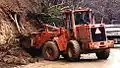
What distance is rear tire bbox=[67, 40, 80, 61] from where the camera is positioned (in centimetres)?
1694

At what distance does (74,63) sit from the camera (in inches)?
652

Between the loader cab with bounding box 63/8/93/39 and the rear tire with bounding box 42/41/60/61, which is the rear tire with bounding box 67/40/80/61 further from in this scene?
the rear tire with bounding box 42/41/60/61

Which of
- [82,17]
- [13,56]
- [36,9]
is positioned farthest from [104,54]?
[36,9]

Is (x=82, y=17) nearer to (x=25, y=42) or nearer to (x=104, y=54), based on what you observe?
(x=104, y=54)

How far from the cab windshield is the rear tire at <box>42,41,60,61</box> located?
1641 mm

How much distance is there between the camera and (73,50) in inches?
670

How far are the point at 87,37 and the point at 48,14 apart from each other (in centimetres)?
648

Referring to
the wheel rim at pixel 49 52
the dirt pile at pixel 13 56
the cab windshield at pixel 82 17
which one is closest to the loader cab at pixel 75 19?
the cab windshield at pixel 82 17

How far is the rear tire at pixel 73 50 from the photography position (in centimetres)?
1694

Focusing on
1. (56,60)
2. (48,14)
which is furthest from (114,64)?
(48,14)

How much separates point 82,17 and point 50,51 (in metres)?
2.37

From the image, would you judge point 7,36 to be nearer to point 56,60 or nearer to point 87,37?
point 56,60

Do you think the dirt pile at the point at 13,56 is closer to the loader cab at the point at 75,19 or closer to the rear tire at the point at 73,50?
the rear tire at the point at 73,50

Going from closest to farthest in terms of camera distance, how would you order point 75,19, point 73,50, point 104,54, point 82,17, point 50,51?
point 73,50, point 75,19, point 82,17, point 104,54, point 50,51
